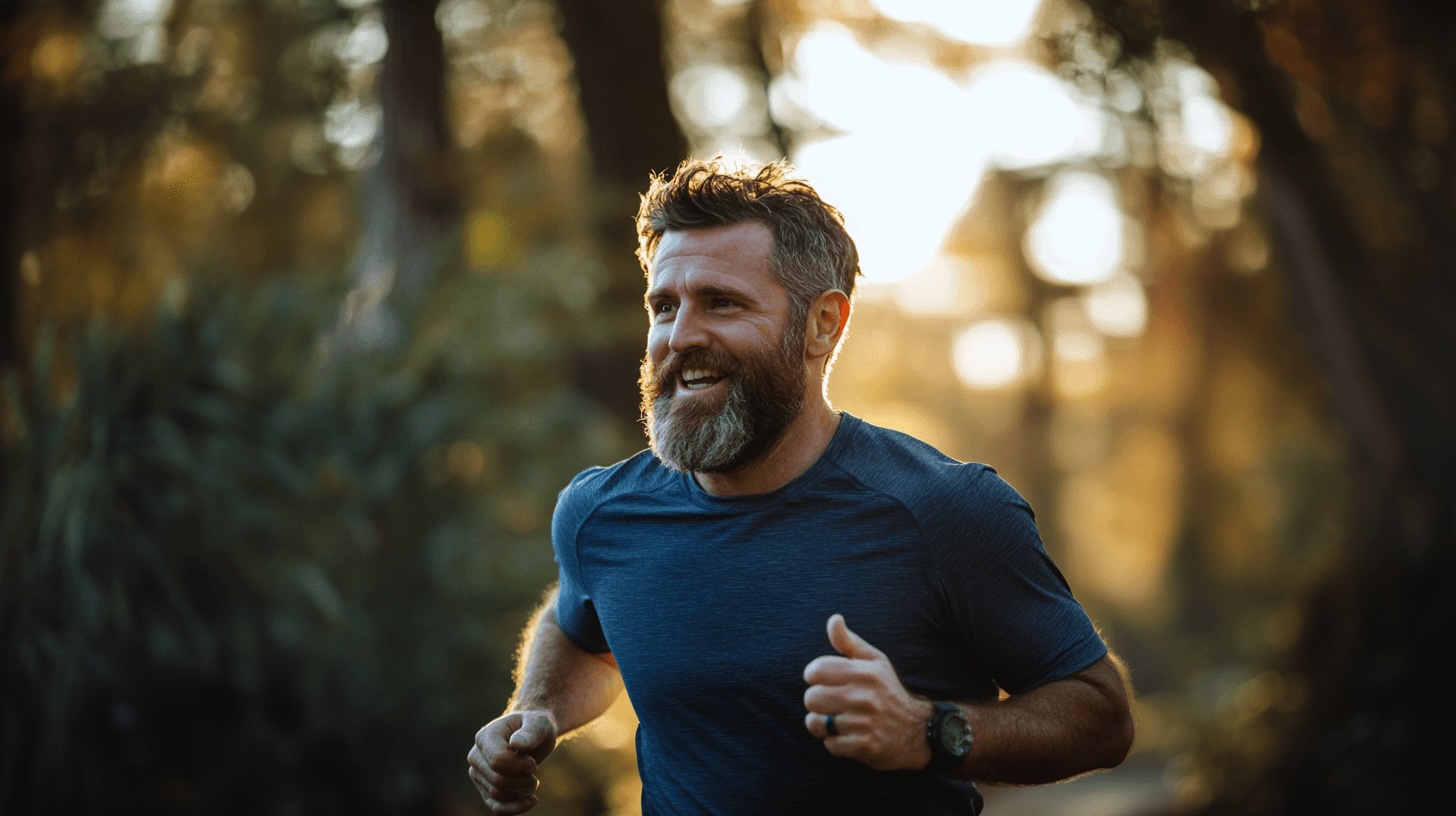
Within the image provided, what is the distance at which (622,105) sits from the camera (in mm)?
10359

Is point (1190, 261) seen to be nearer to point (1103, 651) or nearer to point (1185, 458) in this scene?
point (1185, 458)

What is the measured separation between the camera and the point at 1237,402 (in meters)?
26.7

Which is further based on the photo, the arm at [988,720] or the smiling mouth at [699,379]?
the smiling mouth at [699,379]

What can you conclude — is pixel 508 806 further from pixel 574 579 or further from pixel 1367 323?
pixel 1367 323

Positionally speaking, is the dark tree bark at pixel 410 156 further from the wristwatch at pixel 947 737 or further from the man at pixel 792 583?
the wristwatch at pixel 947 737

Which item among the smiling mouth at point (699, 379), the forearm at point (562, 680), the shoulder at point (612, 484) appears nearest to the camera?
the smiling mouth at point (699, 379)

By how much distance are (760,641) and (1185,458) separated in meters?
26.6

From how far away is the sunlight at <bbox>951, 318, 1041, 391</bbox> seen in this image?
37.4m

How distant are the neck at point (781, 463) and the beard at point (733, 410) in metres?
0.03

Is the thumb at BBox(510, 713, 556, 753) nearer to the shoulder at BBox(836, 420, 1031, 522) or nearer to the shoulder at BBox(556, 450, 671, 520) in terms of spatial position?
the shoulder at BBox(556, 450, 671, 520)

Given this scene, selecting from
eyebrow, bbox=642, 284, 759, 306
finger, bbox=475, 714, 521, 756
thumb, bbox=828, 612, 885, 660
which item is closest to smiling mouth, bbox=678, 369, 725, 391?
eyebrow, bbox=642, 284, 759, 306

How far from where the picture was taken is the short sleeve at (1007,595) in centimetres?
273

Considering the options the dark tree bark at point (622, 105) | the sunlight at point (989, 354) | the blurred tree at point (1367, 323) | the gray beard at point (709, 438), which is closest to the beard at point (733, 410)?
the gray beard at point (709, 438)

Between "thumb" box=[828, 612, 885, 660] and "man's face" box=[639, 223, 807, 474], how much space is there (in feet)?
1.84
